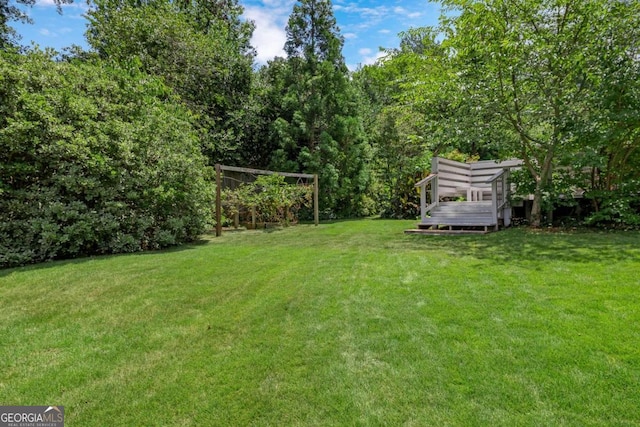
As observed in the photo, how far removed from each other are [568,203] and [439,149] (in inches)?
225

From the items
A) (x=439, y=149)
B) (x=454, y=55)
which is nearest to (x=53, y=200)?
(x=454, y=55)

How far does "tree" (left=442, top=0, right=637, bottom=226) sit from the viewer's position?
676cm

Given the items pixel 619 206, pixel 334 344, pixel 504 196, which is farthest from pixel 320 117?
pixel 334 344

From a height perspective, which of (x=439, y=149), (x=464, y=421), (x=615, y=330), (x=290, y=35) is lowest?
(x=464, y=421)

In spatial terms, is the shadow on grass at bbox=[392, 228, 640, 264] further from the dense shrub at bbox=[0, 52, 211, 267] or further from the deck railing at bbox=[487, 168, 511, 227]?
the dense shrub at bbox=[0, 52, 211, 267]

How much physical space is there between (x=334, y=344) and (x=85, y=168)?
19.9ft

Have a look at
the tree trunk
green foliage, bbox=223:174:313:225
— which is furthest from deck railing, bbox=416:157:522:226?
green foliage, bbox=223:174:313:225

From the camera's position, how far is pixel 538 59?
7.03 m

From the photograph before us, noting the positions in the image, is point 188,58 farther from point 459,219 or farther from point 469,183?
point 459,219

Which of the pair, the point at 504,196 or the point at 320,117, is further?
the point at 320,117

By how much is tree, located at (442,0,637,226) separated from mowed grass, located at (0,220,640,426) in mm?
3832

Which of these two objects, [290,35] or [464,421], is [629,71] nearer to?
[464,421]

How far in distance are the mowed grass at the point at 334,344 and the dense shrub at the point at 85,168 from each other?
1.39m

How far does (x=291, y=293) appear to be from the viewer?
3553 millimetres
